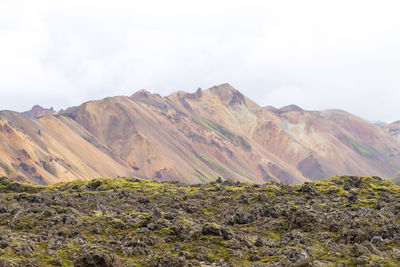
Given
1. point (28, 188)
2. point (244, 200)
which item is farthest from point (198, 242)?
point (28, 188)

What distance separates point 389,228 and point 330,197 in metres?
20.6

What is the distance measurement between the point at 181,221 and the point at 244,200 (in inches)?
688

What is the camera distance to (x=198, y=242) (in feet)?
107

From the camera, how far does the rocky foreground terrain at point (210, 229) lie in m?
27.6

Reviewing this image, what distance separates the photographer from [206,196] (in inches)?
2313

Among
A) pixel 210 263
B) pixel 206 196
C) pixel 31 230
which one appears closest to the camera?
pixel 210 263

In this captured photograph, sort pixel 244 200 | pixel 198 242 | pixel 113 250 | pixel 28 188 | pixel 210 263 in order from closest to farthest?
pixel 210 263 → pixel 113 250 → pixel 198 242 → pixel 244 200 → pixel 28 188

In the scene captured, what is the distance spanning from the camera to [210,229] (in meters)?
34.1

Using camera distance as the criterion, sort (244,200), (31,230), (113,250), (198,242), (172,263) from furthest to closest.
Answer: (244,200) → (31,230) → (198,242) → (113,250) → (172,263)

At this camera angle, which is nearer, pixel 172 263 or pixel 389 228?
pixel 172 263

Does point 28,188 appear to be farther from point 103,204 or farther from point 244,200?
point 244,200

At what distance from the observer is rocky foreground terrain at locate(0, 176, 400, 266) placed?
27.6 metres

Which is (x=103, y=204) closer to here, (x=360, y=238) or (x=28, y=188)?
(x=28, y=188)

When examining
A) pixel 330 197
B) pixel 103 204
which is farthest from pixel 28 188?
pixel 330 197
